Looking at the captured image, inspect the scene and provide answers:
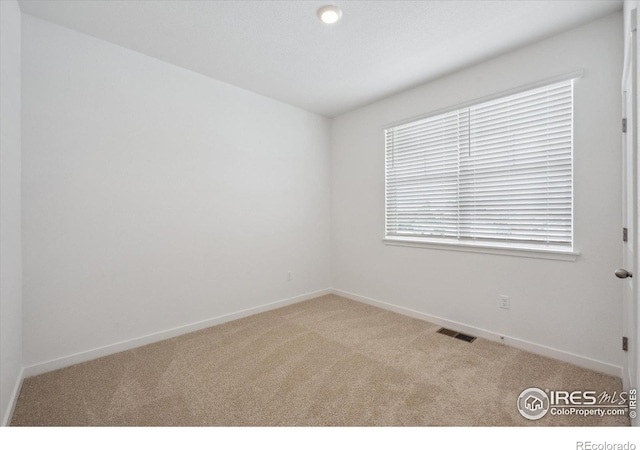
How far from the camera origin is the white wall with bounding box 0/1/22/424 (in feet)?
5.60

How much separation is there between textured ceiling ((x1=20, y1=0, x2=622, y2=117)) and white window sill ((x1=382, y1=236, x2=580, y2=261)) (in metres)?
1.78

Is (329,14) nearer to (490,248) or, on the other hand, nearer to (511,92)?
(511,92)

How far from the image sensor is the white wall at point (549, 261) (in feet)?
7.20

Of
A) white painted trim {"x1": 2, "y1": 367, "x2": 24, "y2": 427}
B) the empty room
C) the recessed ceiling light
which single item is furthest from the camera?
the recessed ceiling light

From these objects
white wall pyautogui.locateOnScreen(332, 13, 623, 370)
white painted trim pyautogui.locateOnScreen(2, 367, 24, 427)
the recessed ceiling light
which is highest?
the recessed ceiling light

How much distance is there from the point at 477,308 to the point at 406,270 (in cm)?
86

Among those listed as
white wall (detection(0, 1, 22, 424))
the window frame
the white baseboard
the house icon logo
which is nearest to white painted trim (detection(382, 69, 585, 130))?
the window frame

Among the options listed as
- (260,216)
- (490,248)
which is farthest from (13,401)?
(490,248)

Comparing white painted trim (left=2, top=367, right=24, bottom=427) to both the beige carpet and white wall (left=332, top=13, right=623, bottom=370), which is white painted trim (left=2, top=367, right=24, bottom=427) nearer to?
the beige carpet

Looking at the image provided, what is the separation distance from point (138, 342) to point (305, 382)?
66.0 inches

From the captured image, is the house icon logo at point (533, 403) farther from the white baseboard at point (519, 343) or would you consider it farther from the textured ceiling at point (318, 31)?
the textured ceiling at point (318, 31)

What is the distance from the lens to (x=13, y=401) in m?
1.86

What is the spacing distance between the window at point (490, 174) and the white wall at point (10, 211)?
342 centimetres
